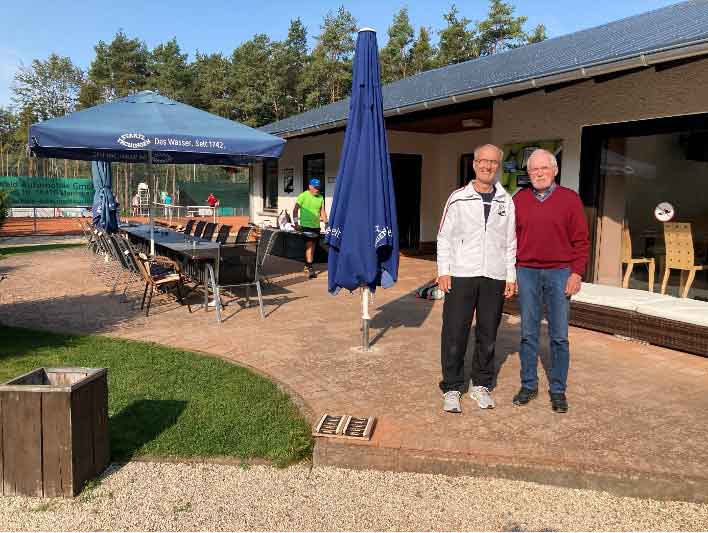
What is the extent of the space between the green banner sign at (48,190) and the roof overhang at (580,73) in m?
20.2

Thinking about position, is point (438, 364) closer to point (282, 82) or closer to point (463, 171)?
point (463, 171)

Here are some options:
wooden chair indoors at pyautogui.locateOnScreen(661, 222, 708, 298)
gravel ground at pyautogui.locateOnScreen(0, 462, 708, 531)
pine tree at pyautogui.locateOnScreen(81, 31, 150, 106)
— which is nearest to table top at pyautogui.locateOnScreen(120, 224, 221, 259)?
gravel ground at pyautogui.locateOnScreen(0, 462, 708, 531)

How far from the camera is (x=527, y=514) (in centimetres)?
266

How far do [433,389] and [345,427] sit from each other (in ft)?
3.11

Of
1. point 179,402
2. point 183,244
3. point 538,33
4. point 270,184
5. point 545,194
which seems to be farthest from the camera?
point 538,33

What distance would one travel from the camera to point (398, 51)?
1677 inches

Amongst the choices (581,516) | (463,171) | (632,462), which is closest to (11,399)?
(581,516)

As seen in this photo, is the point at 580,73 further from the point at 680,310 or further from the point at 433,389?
the point at 433,389

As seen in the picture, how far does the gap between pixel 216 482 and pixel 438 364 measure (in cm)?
222

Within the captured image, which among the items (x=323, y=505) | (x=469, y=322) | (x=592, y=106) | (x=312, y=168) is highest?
(x=592, y=106)

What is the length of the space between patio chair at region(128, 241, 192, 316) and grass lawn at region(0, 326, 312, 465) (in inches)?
52.4

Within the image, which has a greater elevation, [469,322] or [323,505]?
[469,322]

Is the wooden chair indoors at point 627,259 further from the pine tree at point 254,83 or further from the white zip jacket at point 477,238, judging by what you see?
the pine tree at point 254,83

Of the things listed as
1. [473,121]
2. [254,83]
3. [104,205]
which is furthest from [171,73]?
[473,121]
